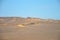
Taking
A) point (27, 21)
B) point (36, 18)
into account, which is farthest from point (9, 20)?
point (36, 18)

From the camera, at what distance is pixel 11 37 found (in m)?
1.15

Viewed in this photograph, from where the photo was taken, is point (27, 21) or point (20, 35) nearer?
point (20, 35)

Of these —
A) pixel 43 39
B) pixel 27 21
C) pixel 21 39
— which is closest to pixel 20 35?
pixel 21 39

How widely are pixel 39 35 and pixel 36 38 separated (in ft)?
0.24

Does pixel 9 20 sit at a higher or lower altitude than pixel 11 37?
higher

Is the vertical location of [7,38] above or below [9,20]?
below

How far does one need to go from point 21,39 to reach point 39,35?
19 centimetres

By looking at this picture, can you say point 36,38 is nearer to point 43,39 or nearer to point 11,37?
point 43,39

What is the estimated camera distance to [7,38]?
1.13m

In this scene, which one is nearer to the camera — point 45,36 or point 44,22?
point 45,36

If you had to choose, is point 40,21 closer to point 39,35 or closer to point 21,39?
point 39,35

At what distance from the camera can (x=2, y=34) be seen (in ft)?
3.97

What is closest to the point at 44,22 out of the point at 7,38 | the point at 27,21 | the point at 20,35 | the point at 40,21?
the point at 40,21

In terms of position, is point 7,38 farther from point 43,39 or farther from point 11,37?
point 43,39
